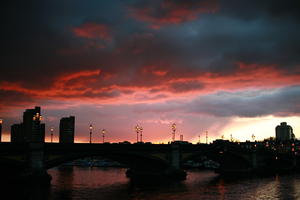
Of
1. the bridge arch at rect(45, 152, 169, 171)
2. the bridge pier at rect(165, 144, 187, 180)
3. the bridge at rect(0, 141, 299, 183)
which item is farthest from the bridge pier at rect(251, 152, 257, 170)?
the bridge arch at rect(45, 152, 169, 171)

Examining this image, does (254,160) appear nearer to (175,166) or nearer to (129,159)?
(175,166)

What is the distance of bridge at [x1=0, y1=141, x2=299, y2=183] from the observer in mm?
71500

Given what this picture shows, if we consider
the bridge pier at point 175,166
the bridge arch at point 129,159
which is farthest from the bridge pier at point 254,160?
the bridge arch at point 129,159

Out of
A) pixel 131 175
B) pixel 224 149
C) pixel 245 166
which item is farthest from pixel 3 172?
pixel 245 166

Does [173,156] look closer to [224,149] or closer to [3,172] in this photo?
[224,149]

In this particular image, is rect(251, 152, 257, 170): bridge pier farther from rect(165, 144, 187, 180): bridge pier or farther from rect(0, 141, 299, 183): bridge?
rect(165, 144, 187, 180): bridge pier

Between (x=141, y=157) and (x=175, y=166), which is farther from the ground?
(x=141, y=157)

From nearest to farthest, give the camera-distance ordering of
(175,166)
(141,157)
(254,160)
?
(141,157), (175,166), (254,160)

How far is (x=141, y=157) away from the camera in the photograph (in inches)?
3725

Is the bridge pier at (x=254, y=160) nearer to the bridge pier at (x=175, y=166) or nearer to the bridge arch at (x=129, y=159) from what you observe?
the bridge pier at (x=175, y=166)

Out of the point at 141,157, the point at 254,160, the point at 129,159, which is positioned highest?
the point at 141,157

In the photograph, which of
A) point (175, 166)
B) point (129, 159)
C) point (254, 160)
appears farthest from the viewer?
point (254, 160)

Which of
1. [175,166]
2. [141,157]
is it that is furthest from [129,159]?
[175,166]

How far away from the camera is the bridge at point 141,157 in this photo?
71.5 meters
